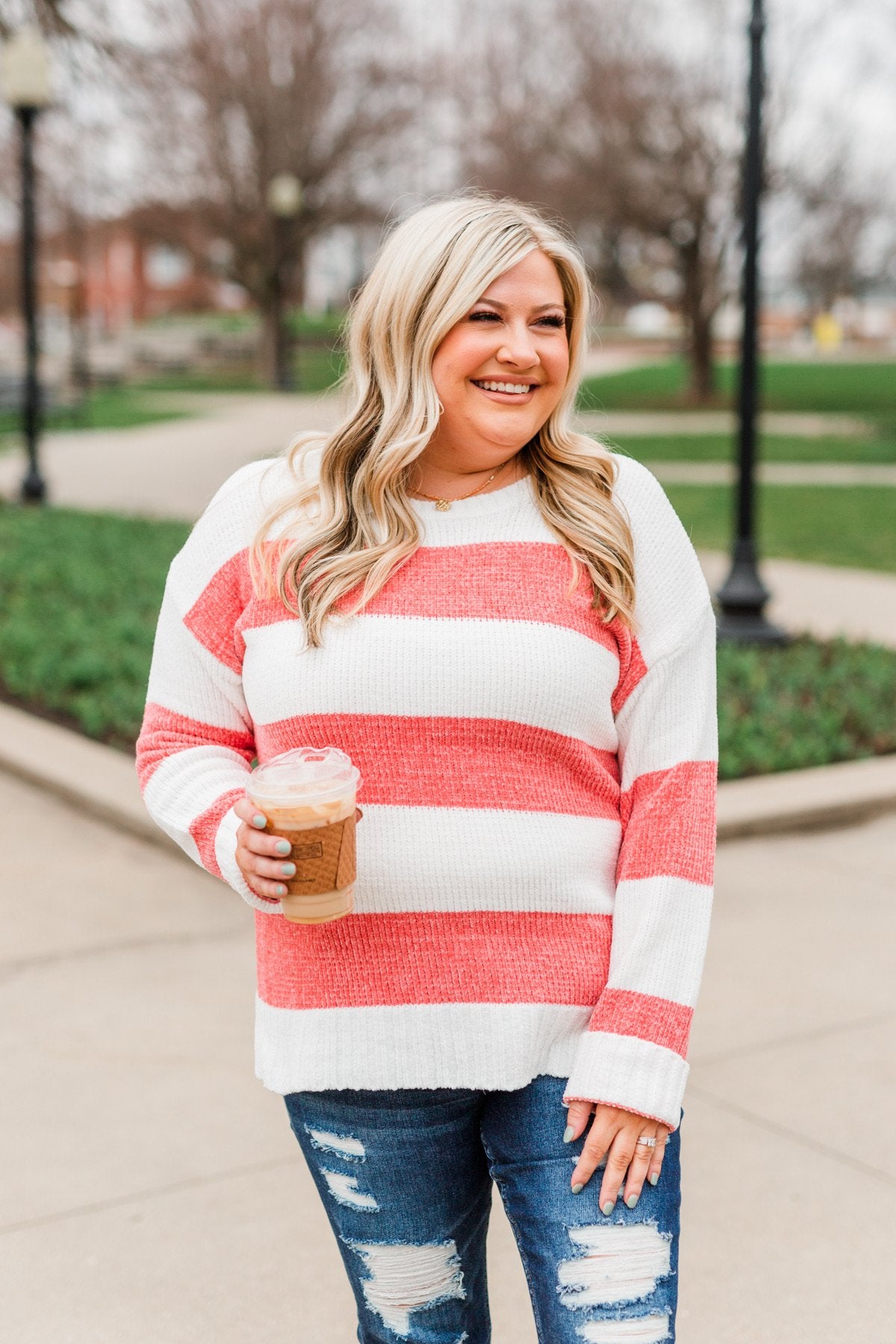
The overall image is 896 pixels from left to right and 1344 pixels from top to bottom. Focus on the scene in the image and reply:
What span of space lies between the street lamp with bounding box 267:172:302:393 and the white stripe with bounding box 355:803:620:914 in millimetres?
37678

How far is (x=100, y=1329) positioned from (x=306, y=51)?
3842 centimetres

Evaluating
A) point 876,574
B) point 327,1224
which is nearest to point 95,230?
point 876,574

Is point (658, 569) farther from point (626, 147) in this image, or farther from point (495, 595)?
point (626, 147)

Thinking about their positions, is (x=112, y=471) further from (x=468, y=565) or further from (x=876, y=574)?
(x=468, y=565)

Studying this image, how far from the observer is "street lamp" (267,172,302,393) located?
3991 cm

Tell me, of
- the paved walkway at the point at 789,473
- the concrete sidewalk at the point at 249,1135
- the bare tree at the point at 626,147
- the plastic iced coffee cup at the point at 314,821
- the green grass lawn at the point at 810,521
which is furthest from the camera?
the bare tree at the point at 626,147

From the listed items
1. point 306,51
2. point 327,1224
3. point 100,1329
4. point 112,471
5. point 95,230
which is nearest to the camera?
point 100,1329

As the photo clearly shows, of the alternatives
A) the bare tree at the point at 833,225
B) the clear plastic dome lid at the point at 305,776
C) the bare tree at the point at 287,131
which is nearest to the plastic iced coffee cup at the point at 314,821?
the clear plastic dome lid at the point at 305,776

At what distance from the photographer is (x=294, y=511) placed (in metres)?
2.14

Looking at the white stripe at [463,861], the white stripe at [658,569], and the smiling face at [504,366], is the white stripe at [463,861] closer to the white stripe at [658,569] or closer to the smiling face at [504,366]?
the white stripe at [658,569]

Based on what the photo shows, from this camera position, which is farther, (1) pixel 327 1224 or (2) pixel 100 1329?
(1) pixel 327 1224

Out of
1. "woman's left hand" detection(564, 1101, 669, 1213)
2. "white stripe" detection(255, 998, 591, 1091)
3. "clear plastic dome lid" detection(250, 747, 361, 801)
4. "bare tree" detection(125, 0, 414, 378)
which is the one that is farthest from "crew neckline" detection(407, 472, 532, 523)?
"bare tree" detection(125, 0, 414, 378)

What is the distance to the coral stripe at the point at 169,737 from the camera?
2.17 m

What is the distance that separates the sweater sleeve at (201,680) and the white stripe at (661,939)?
0.52m
